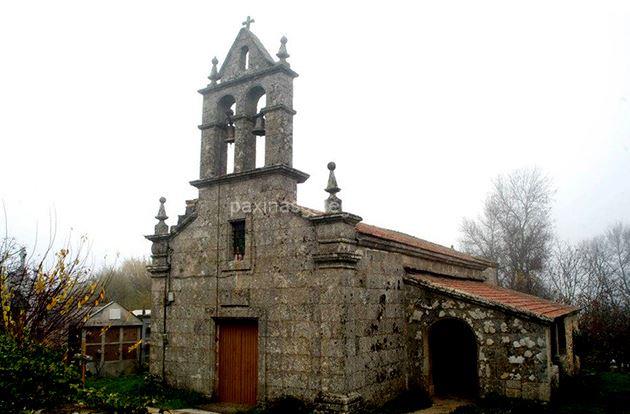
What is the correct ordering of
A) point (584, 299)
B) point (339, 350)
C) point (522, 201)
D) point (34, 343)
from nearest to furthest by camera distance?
point (34, 343), point (339, 350), point (584, 299), point (522, 201)

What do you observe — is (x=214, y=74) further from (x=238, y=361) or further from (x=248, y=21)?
(x=238, y=361)

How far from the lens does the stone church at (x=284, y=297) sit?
10.2m

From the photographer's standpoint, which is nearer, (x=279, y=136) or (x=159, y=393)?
(x=279, y=136)

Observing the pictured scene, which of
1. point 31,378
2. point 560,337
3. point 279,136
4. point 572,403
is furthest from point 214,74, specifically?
point 560,337

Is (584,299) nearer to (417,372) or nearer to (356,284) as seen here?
(417,372)

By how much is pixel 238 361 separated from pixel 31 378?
5.88 m

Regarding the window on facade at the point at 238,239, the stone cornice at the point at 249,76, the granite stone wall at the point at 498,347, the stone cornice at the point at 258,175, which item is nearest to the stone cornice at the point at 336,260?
the stone cornice at the point at 258,175

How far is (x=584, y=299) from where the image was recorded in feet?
96.6

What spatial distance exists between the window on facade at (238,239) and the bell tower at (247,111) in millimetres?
1242

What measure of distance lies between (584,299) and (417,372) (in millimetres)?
22153

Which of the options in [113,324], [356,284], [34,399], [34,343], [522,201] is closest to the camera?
[34,399]

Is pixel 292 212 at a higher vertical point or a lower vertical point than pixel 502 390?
higher

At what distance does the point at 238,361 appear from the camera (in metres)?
11.4

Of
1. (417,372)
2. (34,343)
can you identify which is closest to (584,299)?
(417,372)
